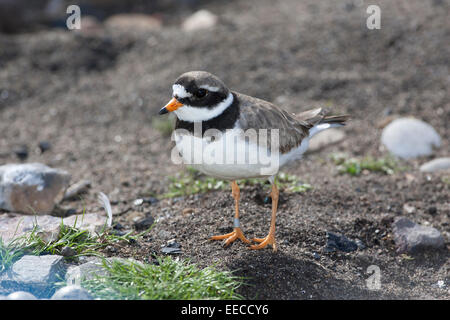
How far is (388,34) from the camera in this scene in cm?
870

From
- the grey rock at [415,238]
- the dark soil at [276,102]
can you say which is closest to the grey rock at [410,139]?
the dark soil at [276,102]

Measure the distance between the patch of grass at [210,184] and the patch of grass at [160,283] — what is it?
1.68m

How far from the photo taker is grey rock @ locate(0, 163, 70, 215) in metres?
5.37

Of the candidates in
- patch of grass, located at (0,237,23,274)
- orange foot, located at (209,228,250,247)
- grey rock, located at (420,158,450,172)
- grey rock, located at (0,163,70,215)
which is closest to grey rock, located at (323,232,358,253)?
orange foot, located at (209,228,250,247)

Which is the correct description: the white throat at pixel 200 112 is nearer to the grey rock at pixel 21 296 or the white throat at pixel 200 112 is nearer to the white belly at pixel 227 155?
the white belly at pixel 227 155

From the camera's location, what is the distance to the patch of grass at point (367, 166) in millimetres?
6234

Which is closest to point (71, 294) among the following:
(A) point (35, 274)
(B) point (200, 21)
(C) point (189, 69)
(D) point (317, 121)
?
(A) point (35, 274)

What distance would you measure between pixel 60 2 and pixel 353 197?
7993 millimetres

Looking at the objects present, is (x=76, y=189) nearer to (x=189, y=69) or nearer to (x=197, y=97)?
(x=197, y=97)

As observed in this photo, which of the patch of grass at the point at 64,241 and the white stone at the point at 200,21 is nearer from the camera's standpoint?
the patch of grass at the point at 64,241

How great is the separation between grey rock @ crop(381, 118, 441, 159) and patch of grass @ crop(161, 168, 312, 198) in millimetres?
1687

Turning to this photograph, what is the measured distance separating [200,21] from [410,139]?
194 inches
